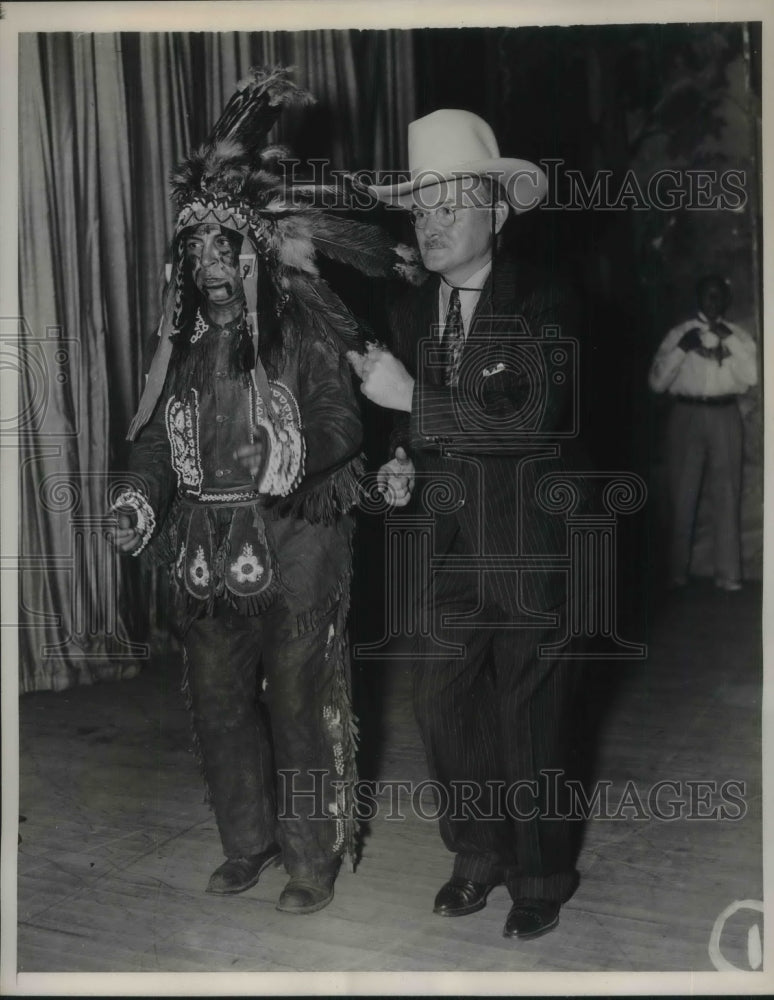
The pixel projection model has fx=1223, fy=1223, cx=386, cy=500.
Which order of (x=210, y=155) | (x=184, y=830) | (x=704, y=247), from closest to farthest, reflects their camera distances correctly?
1. (x=210, y=155)
2. (x=184, y=830)
3. (x=704, y=247)

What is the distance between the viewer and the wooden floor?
329 cm

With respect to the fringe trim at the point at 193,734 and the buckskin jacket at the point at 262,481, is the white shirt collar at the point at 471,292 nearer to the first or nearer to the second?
the buckskin jacket at the point at 262,481

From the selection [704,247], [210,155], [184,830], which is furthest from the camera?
[704,247]

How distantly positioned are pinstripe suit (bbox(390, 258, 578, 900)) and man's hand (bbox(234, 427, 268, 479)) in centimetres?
37

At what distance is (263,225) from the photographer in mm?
3264

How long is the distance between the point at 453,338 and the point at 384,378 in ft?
0.70

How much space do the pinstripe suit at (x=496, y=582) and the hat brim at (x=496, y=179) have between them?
0.22 metres

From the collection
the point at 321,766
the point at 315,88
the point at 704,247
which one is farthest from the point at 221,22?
the point at 321,766

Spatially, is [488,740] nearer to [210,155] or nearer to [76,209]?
[210,155]

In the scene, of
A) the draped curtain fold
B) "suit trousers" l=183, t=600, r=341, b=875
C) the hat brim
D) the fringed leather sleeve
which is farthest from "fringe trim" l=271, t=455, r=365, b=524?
the hat brim

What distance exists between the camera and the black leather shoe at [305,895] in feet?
10.9

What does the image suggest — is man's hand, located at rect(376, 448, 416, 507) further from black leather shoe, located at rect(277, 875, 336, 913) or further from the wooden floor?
black leather shoe, located at rect(277, 875, 336, 913)

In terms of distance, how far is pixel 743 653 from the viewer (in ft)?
12.7

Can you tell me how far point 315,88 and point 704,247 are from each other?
1323 mm
